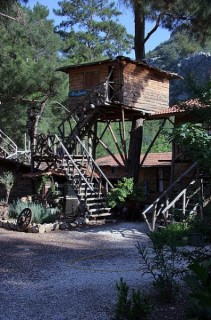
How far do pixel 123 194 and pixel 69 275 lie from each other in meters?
8.36

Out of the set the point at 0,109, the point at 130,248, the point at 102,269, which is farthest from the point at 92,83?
the point at 102,269

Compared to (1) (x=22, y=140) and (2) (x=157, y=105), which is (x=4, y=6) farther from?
(1) (x=22, y=140)

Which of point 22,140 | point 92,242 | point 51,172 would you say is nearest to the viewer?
point 92,242

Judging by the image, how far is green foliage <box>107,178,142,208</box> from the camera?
16.0 metres

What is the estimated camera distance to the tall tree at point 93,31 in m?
38.0

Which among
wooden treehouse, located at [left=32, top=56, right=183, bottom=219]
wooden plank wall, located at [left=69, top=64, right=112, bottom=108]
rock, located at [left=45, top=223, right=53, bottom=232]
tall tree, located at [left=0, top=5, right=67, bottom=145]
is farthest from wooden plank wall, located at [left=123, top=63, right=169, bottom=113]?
rock, located at [left=45, top=223, right=53, bottom=232]

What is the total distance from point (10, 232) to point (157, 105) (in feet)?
31.9

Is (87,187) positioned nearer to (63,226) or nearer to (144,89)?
(63,226)

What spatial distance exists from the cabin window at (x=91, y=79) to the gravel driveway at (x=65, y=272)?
7576mm

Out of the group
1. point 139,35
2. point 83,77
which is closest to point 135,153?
point 83,77

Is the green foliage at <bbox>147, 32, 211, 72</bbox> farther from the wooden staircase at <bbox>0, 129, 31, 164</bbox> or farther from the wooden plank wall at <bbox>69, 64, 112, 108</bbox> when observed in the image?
the wooden staircase at <bbox>0, 129, 31, 164</bbox>

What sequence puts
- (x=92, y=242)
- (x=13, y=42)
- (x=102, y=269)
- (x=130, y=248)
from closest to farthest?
(x=102, y=269) < (x=130, y=248) < (x=92, y=242) < (x=13, y=42)

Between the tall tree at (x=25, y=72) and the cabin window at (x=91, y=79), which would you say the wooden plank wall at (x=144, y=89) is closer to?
the cabin window at (x=91, y=79)

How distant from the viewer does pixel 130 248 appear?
1085 cm
